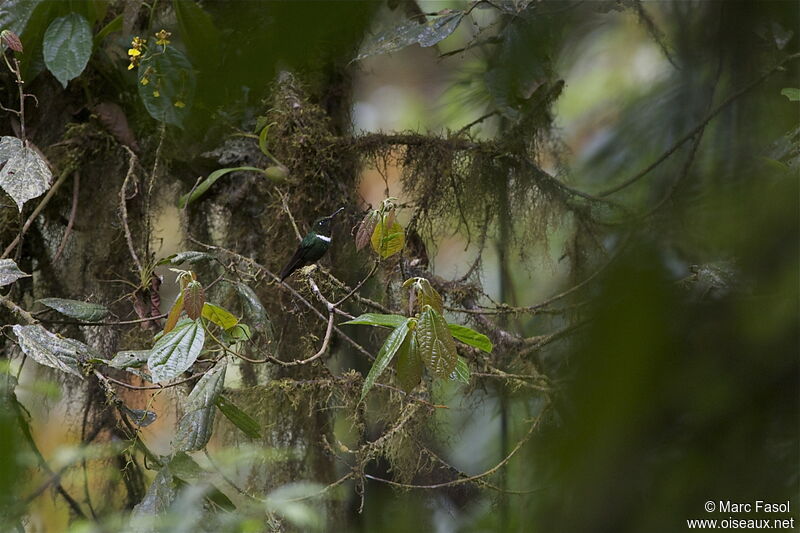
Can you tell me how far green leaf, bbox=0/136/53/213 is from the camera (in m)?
1.35

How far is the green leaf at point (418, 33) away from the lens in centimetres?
120

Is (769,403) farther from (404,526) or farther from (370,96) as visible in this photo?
(370,96)

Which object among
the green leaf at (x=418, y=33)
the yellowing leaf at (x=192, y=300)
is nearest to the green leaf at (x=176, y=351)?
the yellowing leaf at (x=192, y=300)

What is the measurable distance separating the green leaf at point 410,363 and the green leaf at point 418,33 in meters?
0.45

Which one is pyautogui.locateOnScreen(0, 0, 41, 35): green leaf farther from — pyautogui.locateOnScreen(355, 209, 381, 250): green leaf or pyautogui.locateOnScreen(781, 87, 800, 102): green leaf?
pyautogui.locateOnScreen(781, 87, 800, 102): green leaf

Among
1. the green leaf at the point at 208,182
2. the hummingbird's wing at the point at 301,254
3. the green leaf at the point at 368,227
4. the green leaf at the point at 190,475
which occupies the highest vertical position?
the green leaf at the point at 208,182

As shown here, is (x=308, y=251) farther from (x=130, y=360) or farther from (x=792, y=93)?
(x=792, y=93)

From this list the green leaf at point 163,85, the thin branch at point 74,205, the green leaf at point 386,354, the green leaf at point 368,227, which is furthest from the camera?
the thin branch at point 74,205

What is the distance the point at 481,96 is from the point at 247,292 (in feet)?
3.97

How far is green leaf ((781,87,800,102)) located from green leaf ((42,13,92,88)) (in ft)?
4.88

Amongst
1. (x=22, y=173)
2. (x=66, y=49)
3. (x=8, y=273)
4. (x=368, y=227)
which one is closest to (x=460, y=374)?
(x=368, y=227)

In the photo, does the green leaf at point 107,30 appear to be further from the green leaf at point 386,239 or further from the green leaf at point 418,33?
the green leaf at point 386,239

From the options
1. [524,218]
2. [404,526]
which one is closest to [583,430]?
[404,526]

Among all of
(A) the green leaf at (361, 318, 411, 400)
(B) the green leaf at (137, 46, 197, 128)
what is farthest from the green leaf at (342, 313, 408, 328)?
(B) the green leaf at (137, 46, 197, 128)
